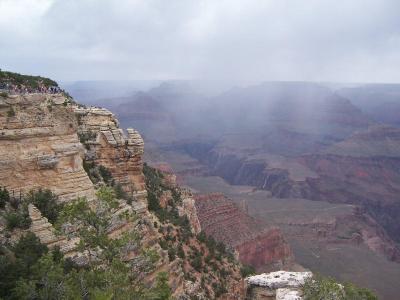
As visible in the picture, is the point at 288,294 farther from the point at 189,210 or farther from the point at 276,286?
the point at 189,210

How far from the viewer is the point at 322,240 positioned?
9319cm

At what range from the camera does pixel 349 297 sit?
2353cm

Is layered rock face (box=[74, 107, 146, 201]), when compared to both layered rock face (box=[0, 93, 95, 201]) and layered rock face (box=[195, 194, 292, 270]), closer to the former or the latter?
layered rock face (box=[0, 93, 95, 201])

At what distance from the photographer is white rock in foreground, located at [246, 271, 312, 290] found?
2572 cm

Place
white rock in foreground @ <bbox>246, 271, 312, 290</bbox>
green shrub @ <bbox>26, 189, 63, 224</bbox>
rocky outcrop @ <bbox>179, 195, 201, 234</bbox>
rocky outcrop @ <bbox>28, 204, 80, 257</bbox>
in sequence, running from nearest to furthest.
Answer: rocky outcrop @ <bbox>28, 204, 80, 257</bbox> → green shrub @ <bbox>26, 189, 63, 224</bbox> → white rock in foreground @ <bbox>246, 271, 312, 290</bbox> → rocky outcrop @ <bbox>179, 195, 201, 234</bbox>

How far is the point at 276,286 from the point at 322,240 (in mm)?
70092

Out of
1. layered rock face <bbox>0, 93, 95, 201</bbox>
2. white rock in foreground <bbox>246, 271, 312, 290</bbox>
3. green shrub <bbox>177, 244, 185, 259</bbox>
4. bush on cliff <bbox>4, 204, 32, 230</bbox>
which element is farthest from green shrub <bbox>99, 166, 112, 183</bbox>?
white rock in foreground <bbox>246, 271, 312, 290</bbox>

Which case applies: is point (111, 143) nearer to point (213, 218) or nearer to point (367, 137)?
point (213, 218)

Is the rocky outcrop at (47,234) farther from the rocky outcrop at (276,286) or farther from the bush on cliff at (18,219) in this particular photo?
the rocky outcrop at (276,286)

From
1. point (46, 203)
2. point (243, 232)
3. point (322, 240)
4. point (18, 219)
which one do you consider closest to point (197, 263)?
point (46, 203)

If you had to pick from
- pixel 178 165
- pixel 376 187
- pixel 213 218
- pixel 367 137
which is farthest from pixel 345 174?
pixel 213 218

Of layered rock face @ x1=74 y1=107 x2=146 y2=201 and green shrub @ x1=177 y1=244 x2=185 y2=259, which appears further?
green shrub @ x1=177 y1=244 x2=185 y2=259

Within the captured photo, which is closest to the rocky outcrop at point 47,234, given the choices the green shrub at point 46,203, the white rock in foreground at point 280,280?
the green shrub at point 46,203

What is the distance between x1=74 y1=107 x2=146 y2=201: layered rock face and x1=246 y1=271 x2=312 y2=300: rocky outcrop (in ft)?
25.5
